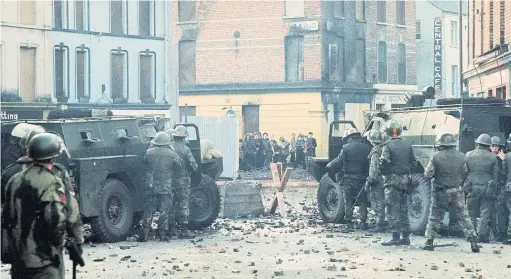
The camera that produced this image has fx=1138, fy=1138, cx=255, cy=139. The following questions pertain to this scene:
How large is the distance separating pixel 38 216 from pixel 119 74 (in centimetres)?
3590

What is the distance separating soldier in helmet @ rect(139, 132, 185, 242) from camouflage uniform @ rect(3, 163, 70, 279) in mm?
9310

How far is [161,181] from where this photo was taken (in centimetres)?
1780

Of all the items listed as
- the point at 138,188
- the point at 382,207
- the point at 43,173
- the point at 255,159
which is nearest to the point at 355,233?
the point at 382,207

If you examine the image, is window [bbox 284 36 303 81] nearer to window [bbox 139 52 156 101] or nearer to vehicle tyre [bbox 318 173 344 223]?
window [bbox 139 52 156 101]

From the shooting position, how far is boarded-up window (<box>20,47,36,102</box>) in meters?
39.7

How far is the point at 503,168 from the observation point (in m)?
17.1

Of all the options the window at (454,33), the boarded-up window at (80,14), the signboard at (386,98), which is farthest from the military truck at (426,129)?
the window at (454,33)

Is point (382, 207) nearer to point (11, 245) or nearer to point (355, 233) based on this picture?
point (355, 233)

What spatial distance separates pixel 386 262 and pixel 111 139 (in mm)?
5900

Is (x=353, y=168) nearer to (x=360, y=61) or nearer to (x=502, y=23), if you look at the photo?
(x=502, y=23)

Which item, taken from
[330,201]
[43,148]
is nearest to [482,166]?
[330,201]

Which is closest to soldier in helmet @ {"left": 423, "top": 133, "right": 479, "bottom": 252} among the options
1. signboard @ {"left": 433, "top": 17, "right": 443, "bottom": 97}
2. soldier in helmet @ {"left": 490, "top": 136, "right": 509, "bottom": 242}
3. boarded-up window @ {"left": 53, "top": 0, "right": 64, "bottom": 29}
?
soldier in helmet @ {"left": 490, "top": 136, "right": 509, "bottom": 242}

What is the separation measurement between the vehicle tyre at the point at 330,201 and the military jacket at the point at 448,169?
4.08 meters

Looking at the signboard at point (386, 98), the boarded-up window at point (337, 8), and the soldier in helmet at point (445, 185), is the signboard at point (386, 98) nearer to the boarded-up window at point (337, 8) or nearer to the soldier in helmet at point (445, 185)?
the boarded-up window at point (337, 8)
